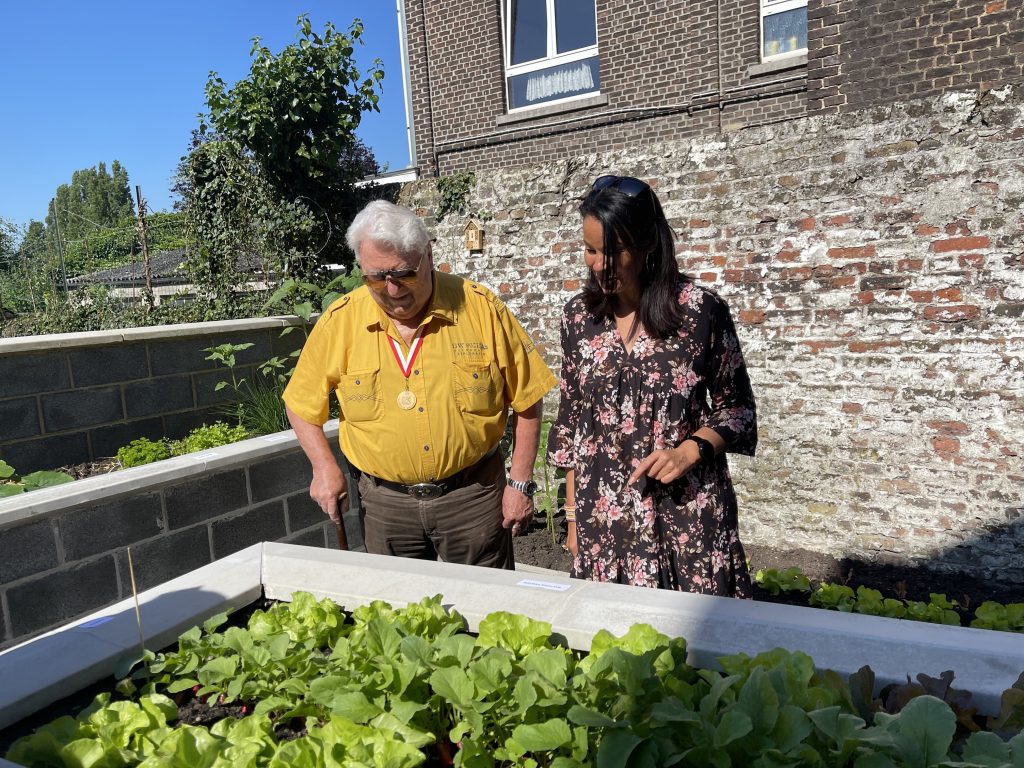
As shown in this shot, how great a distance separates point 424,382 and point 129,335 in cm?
285

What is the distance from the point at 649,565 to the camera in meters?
2.33

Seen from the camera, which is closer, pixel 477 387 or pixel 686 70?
pixel 477 387

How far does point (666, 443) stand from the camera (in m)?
2.30

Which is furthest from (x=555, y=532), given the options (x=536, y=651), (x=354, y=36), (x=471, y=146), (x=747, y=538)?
(x=471, y=146)

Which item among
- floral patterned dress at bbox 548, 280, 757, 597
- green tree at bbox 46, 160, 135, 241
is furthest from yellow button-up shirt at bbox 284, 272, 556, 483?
green tree at bbox 46, 160, 135, 241

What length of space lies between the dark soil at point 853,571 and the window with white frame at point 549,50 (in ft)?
26.3

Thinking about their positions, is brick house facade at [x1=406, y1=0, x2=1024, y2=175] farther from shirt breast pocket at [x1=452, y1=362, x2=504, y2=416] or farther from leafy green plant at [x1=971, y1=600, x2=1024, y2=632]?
shirt breast pocket at [x1=452, y1=362, x2=504, y2=416]

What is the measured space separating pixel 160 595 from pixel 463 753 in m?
1.19

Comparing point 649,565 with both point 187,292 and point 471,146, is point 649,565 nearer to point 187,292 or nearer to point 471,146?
point 187,292

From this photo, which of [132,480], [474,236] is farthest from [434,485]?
[474,236]

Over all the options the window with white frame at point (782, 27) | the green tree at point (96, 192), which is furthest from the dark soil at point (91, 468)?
the green tree at point (96, 192)

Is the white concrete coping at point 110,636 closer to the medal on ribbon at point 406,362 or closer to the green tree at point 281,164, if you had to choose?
the medal on ribbon at point 406,362

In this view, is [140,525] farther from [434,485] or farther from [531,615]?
[531,615]

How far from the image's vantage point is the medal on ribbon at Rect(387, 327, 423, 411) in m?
2.68
